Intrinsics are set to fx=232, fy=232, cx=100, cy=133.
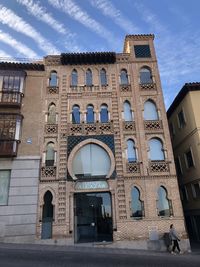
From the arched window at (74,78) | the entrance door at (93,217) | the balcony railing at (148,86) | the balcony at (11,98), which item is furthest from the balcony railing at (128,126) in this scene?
the balcony at (11,98)

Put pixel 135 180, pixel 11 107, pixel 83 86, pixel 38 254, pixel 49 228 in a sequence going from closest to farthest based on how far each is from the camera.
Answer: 1. pixel 38 254
2. pixel 49 228
3. pixel 135 180
4. pixel 11 107
5. pixel 83 86

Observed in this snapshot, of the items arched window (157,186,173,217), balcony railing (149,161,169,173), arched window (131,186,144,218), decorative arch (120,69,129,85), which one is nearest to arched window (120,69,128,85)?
decorative arch (120,69,129,85)

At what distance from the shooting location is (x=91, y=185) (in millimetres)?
16922

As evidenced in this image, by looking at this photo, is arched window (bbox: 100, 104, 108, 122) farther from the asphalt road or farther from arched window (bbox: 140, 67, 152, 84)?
the asphalt road

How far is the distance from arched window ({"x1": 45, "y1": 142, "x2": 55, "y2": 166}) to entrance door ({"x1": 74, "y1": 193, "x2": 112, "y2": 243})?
127 inches

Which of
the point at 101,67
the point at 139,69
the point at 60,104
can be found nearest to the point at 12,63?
the point at 60,104

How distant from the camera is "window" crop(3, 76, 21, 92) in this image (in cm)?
1955

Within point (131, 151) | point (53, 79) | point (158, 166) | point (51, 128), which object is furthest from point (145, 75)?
point (51, 128)

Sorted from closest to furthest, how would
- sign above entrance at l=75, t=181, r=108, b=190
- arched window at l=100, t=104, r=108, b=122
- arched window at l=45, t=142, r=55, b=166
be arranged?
sign above entrance at l=75, t=181, r=108, b=190 → arched window at l=45, t=142, r=55, b=166 → arched window at l=100, t=104, r=108, b=122

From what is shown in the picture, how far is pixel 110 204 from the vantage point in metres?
16.8

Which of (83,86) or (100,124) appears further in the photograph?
(83,86)

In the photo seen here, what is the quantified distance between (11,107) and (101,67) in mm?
8667

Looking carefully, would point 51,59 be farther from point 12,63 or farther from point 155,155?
point 155,155

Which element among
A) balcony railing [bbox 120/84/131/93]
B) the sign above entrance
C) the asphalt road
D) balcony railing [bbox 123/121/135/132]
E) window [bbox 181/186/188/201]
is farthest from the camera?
window [bbox 181/186/188/201]
